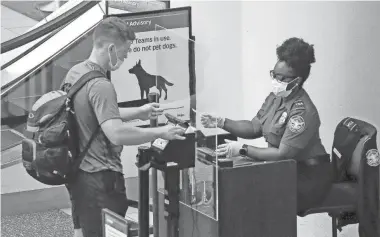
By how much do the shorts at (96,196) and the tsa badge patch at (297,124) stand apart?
3.20 feet

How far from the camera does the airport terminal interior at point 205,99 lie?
13.6 ft

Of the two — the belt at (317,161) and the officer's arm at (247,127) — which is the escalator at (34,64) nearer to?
the officer's arm at (247,127)

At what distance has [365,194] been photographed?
15.4ft

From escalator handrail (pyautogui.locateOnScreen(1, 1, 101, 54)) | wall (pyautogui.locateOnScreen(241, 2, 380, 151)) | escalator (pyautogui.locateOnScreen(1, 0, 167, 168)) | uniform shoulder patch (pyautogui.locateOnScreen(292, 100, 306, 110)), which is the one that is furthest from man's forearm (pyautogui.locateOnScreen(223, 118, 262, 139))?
escalator handrail (pyautogui.locateOnScreen(1, 1, 101, 54))

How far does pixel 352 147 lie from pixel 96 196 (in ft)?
4.60

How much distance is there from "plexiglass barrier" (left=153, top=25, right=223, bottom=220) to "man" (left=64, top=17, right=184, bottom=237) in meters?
0.16

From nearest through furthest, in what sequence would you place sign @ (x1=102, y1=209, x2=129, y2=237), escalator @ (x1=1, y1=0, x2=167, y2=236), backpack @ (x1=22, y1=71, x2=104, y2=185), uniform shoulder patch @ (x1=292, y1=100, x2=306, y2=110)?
sign @ (x1=102, y1=209, x2=129, y2=237) < backpack @ (x1=22, y1=71, x2=104, y2=185) < uniform shoulder patch @ (x1=292, y1=100, x2=306, y2=110) < escalator @ (x1=1, y1=0, x2=167, y2=236)

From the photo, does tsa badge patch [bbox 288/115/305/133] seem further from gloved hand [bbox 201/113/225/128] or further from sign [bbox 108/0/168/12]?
sign [bbox 108/0/168/12]

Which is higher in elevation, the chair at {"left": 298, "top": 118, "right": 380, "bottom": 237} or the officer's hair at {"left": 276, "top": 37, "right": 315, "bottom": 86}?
the officer's hair at {"left": 276, "top": 37, "right": 315, "bottom": 86}

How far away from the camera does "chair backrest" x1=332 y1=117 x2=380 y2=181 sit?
4.62m

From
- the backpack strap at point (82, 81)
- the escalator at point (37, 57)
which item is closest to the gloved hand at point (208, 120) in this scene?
the backpack strap at point (82, 81)

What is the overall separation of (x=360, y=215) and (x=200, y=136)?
3.56 ft

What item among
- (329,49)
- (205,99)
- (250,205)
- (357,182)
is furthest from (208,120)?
(329,49)

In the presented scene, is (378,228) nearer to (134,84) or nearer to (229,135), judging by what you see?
(229,135)
